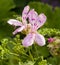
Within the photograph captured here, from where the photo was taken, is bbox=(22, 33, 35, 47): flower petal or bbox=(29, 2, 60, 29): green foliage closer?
bbox=(22, 33, 35, 47): flower petal

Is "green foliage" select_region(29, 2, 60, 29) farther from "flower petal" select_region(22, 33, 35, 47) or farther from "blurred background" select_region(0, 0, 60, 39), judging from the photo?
"flower petal" select_region(22, 33, 35, 47)

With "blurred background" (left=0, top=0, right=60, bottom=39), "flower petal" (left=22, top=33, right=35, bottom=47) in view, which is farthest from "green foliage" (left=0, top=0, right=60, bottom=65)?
"flower petal" (left=22, top=33, right=35, bottom=47)

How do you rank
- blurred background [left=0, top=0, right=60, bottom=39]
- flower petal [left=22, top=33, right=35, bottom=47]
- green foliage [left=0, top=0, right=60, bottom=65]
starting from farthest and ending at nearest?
blurred background [left=0, top=0, right=60, bottom=39], green foliage [left=0, top=0, right=60, bottom=65], flower petal [left=22, top=33, right=35, bottom=47]

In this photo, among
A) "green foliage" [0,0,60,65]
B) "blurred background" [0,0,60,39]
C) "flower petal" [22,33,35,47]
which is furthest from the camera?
"blurred background" [0,0,60,39]

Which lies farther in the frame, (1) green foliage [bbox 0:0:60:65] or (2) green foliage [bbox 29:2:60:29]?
(2) green foliage [bbox 29:2:60:29]

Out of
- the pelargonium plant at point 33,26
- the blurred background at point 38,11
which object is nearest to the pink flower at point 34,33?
the pelargonium plant at point 33,26

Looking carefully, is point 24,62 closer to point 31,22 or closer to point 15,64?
point 15,64

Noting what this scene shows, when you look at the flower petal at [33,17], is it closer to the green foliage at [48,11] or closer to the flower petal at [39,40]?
the flower petal at [39,40]

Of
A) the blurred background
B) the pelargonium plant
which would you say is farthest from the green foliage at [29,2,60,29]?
the pelargonium plant

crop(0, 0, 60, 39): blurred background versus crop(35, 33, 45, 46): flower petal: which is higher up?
crop(0, 0, 60, 39): blurred background

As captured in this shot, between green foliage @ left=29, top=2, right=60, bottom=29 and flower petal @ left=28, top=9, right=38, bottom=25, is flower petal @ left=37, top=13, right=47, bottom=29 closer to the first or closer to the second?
flower petal @ left=28, top=9, right=38, bottom=25
